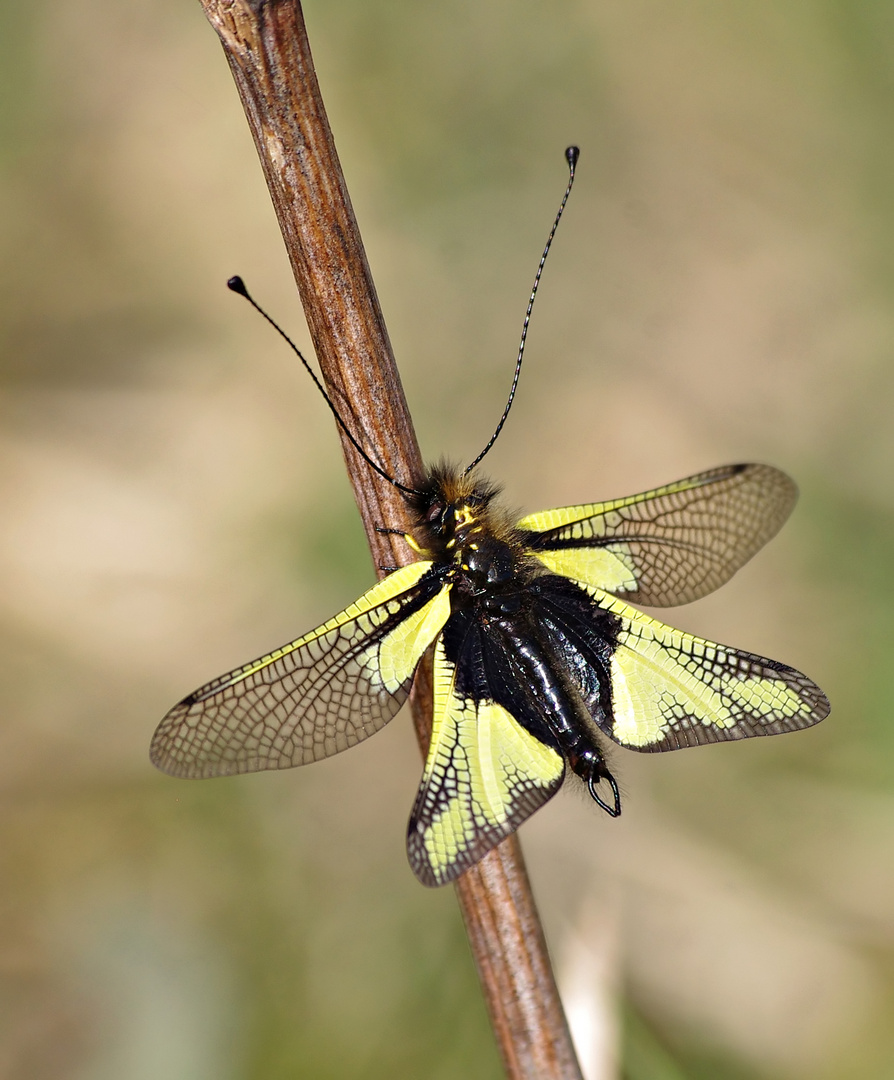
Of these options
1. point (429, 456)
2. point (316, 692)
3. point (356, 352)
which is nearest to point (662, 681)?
point (316, 692)

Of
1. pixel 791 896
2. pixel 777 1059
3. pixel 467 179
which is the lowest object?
pixel 777 1059

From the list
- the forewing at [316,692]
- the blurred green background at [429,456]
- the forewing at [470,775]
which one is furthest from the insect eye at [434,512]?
the blurred green background at [429,456]

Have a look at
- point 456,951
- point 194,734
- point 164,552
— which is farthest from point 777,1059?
point 164,552

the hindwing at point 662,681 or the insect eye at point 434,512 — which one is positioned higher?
the insect eye at point 434,512

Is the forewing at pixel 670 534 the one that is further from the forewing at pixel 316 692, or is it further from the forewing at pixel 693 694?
the forewing at pixel 316 692

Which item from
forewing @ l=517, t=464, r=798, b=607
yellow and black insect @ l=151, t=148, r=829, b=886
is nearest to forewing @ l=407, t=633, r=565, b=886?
yellow and black insect @ l=151, t=148, r=829, b=886

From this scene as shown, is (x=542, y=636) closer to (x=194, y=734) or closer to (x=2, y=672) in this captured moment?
(x=194, y=734)
